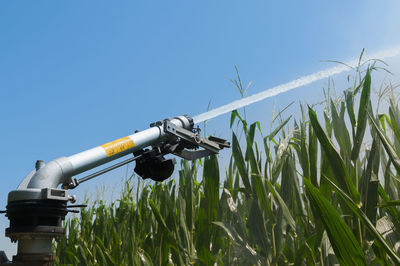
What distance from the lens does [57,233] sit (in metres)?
1.95

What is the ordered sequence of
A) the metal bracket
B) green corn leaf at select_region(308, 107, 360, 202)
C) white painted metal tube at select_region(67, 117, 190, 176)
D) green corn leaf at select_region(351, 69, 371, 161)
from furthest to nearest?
1. the metal bracket
2. white painted metal tube at select_region(67, 117, 190, 176)
3. green corn leaf at select_region(351, 69, 371, 161)
4. green corn leaf at select_region(308, 107, 360, 202)

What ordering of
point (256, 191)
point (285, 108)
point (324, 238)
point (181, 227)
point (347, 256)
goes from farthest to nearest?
1. point (181, 227)
2. point (285, 108)
3. point (256, 191)
4. point (324, 238)
5. point (347, 256)

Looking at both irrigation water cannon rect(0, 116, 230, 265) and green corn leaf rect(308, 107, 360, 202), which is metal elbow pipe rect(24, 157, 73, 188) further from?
green corn leaf rect(308, 107, 360, 202)

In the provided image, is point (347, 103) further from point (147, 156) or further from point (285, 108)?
point (147, 156)

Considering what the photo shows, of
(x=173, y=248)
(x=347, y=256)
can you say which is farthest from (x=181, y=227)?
(x=347, y=256)

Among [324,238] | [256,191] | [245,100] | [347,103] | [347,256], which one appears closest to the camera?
[347,256]

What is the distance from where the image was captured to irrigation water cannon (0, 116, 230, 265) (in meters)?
1.92

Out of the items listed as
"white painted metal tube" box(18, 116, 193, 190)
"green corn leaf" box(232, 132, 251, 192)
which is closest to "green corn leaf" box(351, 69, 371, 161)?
"green corn leaf" box(232, 132, 251, 192)

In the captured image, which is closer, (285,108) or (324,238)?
(324,238)

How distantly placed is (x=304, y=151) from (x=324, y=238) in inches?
18.4

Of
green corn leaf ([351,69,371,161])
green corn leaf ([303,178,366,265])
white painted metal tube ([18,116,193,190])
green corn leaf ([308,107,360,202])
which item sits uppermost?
white painted metal tube ([18,116,193,190])

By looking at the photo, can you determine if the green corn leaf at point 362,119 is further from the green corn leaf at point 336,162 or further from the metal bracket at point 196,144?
the metal bracket at point 196,144

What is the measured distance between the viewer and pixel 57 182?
203cm

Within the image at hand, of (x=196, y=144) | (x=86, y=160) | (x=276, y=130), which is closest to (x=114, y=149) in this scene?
(x=86, y=160)
